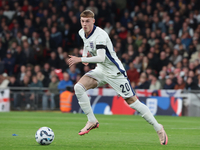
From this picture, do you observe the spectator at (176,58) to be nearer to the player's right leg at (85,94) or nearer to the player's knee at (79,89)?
the player's right leg at (85,94)

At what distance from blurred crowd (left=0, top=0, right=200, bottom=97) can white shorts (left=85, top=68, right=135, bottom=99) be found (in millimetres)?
9092

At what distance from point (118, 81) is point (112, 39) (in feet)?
39.1

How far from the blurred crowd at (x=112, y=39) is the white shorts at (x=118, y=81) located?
9092mm

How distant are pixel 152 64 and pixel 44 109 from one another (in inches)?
204

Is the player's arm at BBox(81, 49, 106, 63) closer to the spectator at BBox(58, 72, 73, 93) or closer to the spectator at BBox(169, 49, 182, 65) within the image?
the spectator at BBox(58, 72, 73, 93)

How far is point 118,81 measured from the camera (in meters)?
6.93

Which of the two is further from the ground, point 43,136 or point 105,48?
point 105,48

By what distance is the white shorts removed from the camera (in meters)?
6.86

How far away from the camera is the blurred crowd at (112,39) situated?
16.7m

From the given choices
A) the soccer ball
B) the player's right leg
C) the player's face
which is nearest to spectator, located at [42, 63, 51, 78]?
the player's right leg

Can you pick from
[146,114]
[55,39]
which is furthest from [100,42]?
[55,39]

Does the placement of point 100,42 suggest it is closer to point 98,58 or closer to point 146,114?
point 98,58

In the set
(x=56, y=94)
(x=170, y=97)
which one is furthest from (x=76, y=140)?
(x=56, y=94)

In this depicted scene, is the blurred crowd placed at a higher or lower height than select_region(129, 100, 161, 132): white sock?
higher
